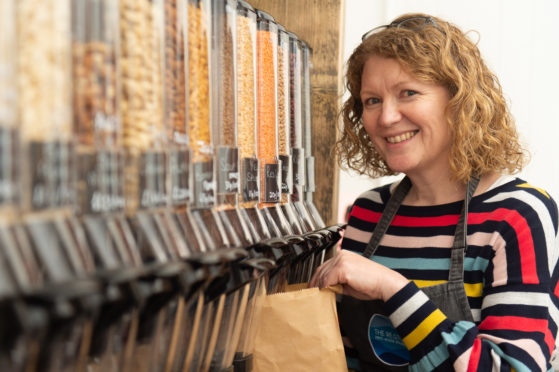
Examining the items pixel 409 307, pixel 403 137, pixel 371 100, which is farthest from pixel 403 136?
pixel 409 307

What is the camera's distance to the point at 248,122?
0.96 metres

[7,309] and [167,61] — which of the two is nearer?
[7,309]

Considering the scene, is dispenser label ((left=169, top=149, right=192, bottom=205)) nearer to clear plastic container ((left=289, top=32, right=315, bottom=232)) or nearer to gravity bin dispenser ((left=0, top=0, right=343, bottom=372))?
gravity bin dispenser ((left=0, top=0, right=343, bottom=372))

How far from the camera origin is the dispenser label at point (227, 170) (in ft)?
2.68

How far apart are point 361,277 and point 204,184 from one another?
59 centimetres

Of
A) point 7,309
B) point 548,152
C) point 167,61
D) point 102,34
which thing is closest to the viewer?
point 7,309

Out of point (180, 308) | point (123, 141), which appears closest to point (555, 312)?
point (180, 308)

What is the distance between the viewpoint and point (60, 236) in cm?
52

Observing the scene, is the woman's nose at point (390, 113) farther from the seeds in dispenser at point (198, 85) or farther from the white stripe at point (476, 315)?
the seeds in dispenser at point (198, 85)

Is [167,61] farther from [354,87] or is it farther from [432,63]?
[354,87]

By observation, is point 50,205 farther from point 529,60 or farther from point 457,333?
point 529,60

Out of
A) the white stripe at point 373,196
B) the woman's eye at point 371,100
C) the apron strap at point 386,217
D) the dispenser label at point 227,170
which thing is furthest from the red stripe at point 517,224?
the dispenser label at point 227,170

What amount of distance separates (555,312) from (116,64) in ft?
3.68

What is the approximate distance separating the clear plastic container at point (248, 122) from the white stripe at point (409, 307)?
42cm
